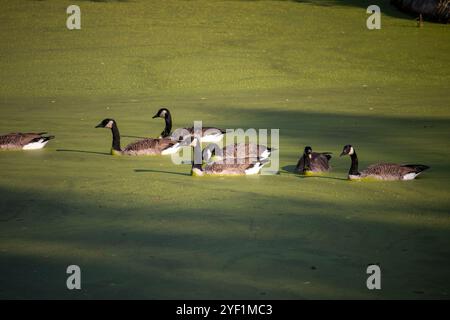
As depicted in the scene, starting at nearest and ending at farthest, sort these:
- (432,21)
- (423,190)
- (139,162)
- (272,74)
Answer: (423,190), (139,162), (272,74), (432,21)

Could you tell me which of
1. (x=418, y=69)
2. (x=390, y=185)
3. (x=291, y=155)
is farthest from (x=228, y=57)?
(x=390, y=185)

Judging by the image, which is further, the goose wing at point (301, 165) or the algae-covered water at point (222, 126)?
the goose wing at point (301, 165)

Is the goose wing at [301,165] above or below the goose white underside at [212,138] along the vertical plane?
below

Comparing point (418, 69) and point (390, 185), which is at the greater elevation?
point (418, 69)

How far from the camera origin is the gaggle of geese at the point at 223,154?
32.2 feet

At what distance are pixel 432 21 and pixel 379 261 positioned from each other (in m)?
17.4

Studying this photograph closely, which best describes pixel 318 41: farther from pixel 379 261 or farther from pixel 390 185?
pixel 379 261

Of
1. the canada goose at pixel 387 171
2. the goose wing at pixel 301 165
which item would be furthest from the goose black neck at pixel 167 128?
the canada goose at pixel 387 171

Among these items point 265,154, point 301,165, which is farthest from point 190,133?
point 301,165

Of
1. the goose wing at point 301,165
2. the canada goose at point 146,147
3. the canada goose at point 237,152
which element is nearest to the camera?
the goose wing at point 301,165

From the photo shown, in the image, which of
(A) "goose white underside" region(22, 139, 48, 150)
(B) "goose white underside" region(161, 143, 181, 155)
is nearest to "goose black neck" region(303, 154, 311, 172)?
(B) "goose white underside" region(161, 143, 181, 155)

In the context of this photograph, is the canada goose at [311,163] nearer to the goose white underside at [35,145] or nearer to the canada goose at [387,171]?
the canada goose at [387,171]

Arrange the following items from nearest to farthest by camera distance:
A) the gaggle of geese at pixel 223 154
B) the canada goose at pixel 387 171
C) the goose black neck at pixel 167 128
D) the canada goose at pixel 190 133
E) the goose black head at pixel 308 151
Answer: the canada goose at pixel 387 171 < the gaggle of geese at pixel 223 154 < the goose black head at pixel 308 151 < the canada goose at pixel 190 133 < the goose black neck at pixel 167 128
